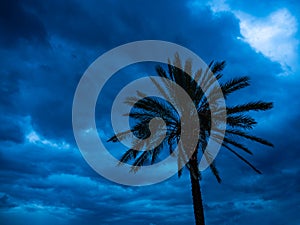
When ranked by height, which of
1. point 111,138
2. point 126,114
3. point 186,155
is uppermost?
point 126,114

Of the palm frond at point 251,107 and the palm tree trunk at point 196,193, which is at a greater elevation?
the palm frond at point 251,107

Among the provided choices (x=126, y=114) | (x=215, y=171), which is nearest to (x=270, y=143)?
(x=215, y=171)

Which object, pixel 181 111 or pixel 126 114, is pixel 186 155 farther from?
pixel 126 114

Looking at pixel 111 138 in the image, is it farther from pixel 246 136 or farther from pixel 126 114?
pixel 246 136

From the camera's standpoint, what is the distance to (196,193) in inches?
631

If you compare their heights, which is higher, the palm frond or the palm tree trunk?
the palm frond

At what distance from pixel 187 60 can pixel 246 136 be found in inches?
224

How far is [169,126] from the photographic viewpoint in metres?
17.0

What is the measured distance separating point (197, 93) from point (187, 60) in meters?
2.15

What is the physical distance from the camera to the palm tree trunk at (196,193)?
1559cm

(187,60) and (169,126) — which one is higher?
(187,60)

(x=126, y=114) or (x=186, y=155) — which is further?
(x=126, y=114)

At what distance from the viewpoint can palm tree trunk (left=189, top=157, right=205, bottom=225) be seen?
15.6 m

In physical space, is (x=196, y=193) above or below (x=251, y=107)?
below
